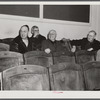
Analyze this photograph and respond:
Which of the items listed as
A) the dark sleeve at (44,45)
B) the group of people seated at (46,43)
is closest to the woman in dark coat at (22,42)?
the group of people seated at (46,43)

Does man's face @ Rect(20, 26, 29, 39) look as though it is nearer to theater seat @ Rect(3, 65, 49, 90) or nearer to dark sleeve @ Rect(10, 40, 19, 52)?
dark sleeve @ Rect(10, 40, 19, 52)

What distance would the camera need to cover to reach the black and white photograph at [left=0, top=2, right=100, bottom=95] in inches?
74.9

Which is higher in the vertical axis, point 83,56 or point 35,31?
point 35,31

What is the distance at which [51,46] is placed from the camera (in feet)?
6.48

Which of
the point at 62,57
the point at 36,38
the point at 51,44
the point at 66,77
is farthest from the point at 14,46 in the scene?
the point at 66,77

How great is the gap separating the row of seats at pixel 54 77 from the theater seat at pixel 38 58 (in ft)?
0.13

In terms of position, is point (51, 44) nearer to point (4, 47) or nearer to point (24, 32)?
point (24, 32)

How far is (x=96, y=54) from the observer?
6.54ft

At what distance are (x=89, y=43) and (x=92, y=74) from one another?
1.00ft

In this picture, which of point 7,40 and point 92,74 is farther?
point 92,74

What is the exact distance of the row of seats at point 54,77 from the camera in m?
1.89

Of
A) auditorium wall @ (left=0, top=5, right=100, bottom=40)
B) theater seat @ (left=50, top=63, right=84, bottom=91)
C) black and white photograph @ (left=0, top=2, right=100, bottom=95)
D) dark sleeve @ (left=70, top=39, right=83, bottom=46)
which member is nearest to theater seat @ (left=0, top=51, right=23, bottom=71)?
black and white photograph @ (left=0, top=2, right=100, bottom=95)

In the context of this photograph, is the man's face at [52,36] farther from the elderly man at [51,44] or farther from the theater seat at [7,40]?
the theater seat at [7,40]

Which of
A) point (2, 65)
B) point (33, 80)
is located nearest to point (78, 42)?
point (33, 80)
